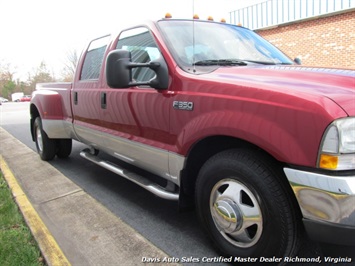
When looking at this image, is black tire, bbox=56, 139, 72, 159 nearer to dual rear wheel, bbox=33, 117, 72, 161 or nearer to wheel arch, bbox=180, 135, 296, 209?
dual rear wheel, bbox=33, 117, 72, 161

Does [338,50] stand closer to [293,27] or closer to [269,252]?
[293,27]

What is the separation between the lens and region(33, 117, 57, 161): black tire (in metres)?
5.45

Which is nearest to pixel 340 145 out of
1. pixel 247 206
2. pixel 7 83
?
pixel 247 206

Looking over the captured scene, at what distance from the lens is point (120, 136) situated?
351 centimetres

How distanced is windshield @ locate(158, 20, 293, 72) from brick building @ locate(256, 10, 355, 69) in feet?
30.5

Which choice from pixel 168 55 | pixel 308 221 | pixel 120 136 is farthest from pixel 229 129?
pixel 120 136

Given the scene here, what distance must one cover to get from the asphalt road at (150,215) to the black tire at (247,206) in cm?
29

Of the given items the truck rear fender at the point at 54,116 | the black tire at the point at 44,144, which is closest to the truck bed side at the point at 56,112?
the truck rear fender at the point at 54,116

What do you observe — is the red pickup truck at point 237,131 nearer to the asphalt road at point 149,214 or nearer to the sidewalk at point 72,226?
the asphalt road at point 149,214

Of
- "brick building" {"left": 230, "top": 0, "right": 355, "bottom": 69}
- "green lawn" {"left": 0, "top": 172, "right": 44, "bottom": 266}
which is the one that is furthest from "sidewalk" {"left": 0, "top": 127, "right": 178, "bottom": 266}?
"brick building" {"left": 230, "top": 0, "right": 355, "bottom": 69}

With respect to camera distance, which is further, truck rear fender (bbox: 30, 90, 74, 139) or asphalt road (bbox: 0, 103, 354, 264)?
truck rear fender (bbox: 30, 90, 74, 139)

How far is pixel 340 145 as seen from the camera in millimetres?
1712

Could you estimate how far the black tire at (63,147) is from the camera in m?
5.66

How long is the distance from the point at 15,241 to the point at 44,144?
2854 mm
